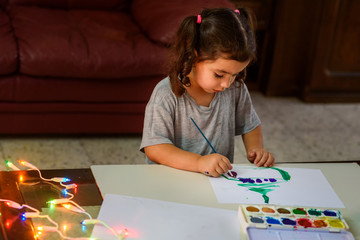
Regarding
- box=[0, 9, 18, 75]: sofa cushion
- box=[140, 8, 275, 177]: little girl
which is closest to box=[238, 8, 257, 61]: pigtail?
box=[140, 8, 275, 177]: little girl

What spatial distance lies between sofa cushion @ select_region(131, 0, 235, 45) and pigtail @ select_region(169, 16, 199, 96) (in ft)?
2.92

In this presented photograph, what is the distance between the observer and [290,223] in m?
0.96

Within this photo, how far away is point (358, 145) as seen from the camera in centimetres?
264

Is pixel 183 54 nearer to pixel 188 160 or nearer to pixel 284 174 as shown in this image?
pixel 188 160

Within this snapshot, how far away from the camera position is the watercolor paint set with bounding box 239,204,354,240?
0.94m

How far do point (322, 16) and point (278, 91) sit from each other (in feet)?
1.74

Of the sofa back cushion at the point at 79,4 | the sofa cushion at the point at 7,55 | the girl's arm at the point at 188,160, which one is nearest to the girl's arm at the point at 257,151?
the girl's arm at the point at 188,160

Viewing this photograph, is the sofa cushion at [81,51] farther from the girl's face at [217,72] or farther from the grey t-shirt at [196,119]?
the girl's face at [217,72]

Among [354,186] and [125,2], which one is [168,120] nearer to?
[354,186]

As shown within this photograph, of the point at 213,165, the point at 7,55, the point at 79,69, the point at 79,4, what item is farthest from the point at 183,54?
the point at 79,4

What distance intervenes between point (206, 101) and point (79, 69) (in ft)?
2.92

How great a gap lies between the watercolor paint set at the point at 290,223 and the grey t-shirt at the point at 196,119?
0.38 metres

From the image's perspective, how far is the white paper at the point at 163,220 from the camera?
0.93 metres

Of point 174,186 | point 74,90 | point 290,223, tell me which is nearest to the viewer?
point 290,223
